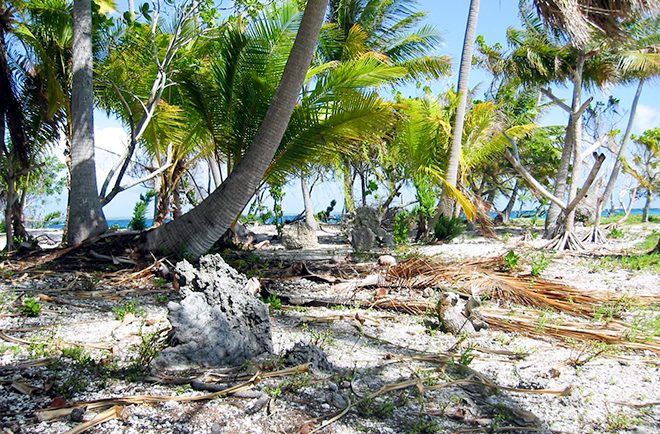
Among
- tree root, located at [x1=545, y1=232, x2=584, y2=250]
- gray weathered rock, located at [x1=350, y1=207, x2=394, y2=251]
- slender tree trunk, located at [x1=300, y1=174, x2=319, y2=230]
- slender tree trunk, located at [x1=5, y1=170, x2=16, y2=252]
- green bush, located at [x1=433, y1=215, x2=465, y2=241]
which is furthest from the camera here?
slender tree trunk, located at [x1=300, y1=174, x2=319, y2=230]

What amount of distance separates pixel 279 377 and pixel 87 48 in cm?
561

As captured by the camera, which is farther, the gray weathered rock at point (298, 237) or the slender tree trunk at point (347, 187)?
the slender tree trunk at point (347, 187)

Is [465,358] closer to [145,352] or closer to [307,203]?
[145,352]

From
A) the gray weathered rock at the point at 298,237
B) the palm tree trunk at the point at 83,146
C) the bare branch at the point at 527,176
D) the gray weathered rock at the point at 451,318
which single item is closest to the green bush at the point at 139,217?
the gray weathered rock at the point at 298,237

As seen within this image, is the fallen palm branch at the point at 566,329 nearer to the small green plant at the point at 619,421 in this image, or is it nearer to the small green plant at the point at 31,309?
the small green plant at the point at 619,421

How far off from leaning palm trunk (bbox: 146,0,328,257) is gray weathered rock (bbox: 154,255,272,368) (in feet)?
7.43

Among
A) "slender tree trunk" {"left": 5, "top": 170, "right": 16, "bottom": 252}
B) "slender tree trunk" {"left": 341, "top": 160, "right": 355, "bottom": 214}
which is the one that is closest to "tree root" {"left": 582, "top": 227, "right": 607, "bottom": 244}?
"slender tree trunk" {"left": 341, "top": 160, "right": 355, "bottom": 214}

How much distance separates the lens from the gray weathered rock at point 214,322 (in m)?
2.84

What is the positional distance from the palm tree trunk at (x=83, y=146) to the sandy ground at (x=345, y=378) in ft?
6.88

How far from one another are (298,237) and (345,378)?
25.2ft

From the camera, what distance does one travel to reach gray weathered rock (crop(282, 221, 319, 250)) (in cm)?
1029

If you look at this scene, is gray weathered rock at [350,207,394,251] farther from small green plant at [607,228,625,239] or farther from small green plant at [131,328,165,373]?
small green plant at [131,328,165,373]

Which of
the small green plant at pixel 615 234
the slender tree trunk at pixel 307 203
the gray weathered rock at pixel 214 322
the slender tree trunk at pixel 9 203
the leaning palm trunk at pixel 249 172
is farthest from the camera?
the slender tree trunk at pixel 307 203

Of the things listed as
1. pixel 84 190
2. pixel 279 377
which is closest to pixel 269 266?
pixel 84 190
